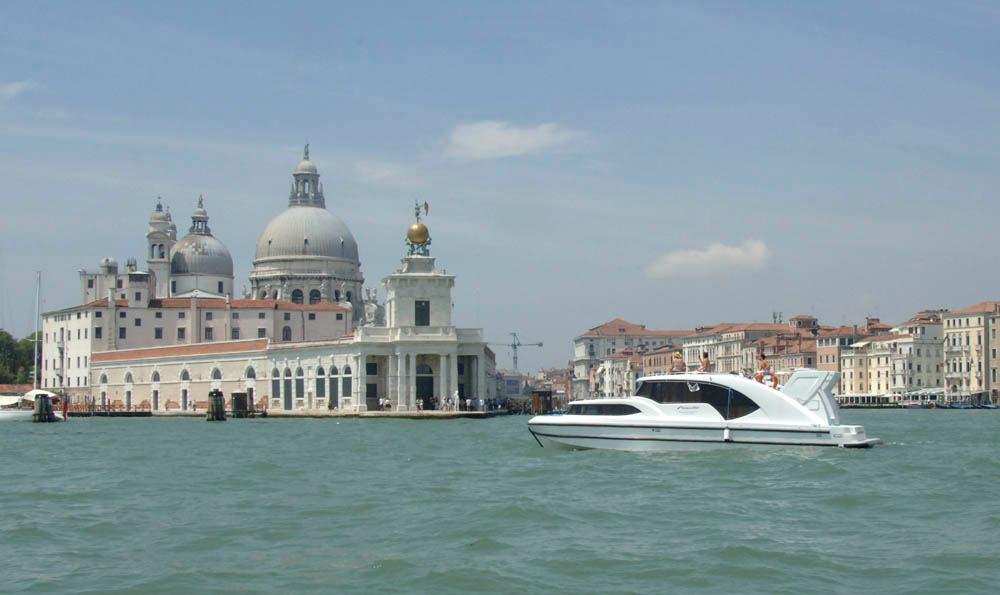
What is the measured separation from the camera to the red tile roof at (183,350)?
79938 millimetres

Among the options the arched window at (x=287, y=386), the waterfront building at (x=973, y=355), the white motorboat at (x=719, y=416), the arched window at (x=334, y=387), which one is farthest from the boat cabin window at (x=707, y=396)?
the waterfront building at (x=973, y=355)

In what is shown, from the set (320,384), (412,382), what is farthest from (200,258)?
(412,382)

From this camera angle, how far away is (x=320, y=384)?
73875mm

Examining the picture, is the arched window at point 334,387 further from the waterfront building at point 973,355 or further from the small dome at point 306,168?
the waterfront building at point 973,355

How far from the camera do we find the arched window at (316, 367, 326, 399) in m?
73.6

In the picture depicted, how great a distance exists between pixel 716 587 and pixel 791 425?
14.6 metres

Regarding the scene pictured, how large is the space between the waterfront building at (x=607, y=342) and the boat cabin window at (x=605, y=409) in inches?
A: 5406

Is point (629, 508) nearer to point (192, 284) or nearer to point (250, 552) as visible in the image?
point (250, 552)

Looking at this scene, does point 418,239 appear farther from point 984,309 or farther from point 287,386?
point 984,309

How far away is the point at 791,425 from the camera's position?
29.0 metres

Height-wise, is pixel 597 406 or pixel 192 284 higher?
pixel 192 284

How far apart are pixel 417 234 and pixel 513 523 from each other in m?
53.1

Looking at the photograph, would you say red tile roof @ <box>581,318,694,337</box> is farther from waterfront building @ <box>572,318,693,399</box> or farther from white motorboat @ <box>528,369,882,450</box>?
white motorboat @ <box>528,369,882,450</box>

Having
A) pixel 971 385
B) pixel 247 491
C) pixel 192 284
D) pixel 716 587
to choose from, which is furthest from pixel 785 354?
pixel 716 587
